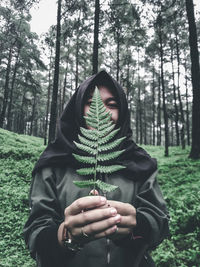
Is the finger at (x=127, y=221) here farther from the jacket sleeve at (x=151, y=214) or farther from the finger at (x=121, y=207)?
the jacket sleeve at (x=151, y=214)

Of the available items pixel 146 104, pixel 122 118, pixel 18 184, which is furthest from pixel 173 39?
pixel 122 118

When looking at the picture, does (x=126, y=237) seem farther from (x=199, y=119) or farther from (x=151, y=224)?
(x=199, y=119)

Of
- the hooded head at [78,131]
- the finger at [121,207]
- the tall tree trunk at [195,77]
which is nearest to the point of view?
the finger at [121,207]

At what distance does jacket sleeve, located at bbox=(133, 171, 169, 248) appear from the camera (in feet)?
4.27

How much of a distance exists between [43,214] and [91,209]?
72 cm

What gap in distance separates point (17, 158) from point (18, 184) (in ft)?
9.88

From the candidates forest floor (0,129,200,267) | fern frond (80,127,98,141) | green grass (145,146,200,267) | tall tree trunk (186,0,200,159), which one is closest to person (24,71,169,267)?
fern frond (80,127,98,141)

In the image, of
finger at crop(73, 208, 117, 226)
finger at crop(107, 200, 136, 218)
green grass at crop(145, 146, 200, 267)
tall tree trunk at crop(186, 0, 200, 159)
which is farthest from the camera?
tall tree trunk at crop(186, 0, 200, 159)

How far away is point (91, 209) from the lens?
2.83 feet

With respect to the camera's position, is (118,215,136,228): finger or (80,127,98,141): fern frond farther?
(118,215,136,228): finger

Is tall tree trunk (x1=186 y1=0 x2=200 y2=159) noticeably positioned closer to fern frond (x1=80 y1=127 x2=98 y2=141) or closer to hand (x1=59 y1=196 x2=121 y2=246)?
hand (x1=59 y1=196 x2=121 y2=246)

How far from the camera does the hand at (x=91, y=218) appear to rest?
2.72 feet

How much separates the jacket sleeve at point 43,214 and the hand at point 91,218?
15.9 inches

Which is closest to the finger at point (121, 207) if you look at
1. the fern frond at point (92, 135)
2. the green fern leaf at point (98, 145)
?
the green fern leaf at point (98, 145)
